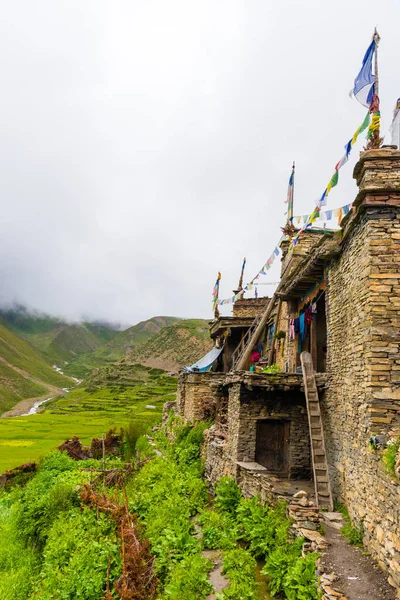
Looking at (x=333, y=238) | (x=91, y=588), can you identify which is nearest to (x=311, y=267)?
(x=333, y=238)

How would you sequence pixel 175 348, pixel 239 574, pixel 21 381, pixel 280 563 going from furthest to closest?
1. pixel 21 381
2. pixel 175 348
3. pixel 239 574
4. pixel 280 563

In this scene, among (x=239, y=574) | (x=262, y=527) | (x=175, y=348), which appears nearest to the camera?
(x=239, y=574)

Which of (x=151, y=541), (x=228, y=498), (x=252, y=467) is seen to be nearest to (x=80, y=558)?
(x=151, y=541)

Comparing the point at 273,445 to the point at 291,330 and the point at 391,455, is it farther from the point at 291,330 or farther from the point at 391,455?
the point at 391,455

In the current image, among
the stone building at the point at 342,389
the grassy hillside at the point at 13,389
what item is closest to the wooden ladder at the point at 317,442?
the stone building at the point at 342,389

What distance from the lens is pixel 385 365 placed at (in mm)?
9461

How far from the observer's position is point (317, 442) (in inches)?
472

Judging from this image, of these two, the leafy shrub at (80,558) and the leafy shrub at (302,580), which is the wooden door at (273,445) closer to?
the leafy shrub at (80,558)

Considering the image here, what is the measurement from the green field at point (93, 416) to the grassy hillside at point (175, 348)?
24.9 ft

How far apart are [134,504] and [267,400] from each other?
20.9 feet

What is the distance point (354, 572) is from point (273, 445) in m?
6.82

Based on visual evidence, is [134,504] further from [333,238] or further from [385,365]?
[333,238]

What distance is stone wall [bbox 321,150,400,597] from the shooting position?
8680 mm

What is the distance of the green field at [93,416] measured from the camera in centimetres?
4072
